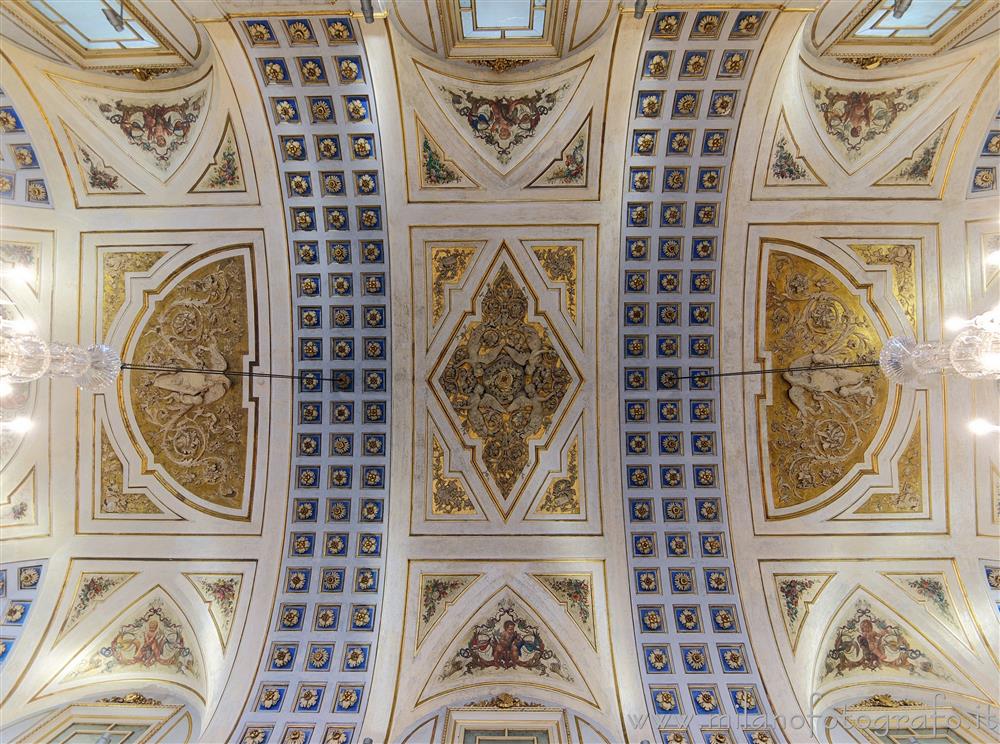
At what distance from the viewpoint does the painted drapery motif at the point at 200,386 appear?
11695 millimetres

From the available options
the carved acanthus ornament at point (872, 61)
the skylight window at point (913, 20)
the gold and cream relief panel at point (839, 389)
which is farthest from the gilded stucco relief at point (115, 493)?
the skylight window at point (913, 20)

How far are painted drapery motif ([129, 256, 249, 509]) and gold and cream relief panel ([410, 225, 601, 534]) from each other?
12.6 feet

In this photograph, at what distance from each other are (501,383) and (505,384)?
0.30ft

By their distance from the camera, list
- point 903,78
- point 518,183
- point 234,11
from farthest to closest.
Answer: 1. point 518,183
2. point 903,78
3. point 234,11

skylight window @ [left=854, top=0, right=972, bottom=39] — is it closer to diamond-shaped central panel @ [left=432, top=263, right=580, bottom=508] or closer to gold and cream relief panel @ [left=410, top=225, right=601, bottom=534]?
gold and cream relief panel @ [left=410, top=225, right=601, bottom=534]

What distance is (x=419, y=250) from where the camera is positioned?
464 inches

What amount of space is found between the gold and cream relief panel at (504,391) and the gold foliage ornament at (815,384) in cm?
397

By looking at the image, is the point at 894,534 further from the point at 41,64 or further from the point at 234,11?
the point at 41,64

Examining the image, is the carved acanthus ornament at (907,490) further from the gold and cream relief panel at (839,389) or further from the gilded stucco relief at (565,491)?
the gilded stucco relief at (565,491)

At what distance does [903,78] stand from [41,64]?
52.8 feet

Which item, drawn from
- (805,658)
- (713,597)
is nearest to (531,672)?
(713,597)

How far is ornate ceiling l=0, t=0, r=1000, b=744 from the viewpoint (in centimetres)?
1033

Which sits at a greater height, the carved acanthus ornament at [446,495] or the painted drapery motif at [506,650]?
the carved acanthus ornament at [446,495]

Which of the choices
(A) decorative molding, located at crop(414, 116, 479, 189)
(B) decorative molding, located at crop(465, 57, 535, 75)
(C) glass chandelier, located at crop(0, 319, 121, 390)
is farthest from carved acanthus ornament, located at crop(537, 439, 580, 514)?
(C) glass chandelier, located at crop(0, 319, 121, 390)
